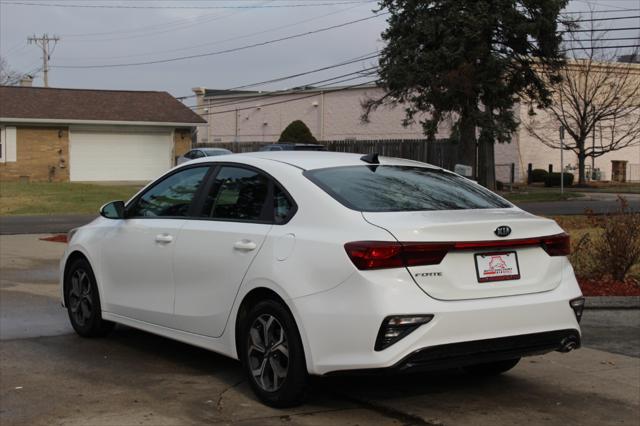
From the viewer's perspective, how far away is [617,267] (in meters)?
10.0

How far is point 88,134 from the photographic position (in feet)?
141

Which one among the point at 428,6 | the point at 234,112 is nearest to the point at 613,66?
the point at 428,6

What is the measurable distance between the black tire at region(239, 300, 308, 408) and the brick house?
3781 cm

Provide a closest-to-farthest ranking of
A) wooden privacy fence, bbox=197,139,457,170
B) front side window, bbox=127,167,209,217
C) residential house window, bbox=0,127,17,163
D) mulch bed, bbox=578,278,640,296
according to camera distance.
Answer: front side window, bbox=127,167,209,217, mulch bed, bbox=578,278,640,296, wooden privacy fence, bbox=197,139,457,170, residential house window, bbox=0,127,17,163

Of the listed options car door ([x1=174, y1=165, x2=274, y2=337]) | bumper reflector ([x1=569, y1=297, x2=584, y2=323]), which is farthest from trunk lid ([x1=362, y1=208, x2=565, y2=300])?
car door ([x1=174, y1=165, x2=274, y2=337])

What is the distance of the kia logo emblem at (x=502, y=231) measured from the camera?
5148mm

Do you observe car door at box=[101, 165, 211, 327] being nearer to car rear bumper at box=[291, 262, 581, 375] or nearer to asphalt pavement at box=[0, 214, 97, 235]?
car rear bumper at box=[291, 262, 581, 375]

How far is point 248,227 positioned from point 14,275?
22.9 feet

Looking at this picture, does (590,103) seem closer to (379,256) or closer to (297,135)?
(297,135)

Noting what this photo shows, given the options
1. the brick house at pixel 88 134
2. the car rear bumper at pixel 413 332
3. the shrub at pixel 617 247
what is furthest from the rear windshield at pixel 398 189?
the brick house at pixel 88 134

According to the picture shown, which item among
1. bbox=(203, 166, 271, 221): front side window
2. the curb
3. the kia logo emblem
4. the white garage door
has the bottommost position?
the curb

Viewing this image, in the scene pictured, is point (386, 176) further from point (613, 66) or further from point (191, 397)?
point (613, 66)

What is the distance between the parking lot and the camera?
207 inches

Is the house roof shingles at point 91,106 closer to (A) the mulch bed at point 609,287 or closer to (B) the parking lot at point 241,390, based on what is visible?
(A) the mulch bed at point 609,287
